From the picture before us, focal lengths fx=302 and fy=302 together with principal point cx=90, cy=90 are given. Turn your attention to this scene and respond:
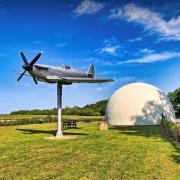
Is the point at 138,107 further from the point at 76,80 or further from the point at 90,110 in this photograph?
the point at 90,110

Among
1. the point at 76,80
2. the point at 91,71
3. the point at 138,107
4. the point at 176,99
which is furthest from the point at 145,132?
the point at 176,99

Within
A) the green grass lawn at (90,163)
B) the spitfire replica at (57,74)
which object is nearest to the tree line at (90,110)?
the spitfire replica at (57,74)

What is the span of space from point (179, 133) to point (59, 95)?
11.4m

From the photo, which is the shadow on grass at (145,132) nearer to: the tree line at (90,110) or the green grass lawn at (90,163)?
the green grass lawn at (90,163)

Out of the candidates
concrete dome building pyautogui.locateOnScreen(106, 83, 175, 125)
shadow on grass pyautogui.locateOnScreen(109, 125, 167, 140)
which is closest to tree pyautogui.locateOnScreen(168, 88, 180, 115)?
concrete dome building pyautogui.locateOnScreen(106, 83, 175, 125)

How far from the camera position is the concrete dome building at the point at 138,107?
2035 inches

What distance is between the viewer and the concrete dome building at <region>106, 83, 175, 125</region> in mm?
51688

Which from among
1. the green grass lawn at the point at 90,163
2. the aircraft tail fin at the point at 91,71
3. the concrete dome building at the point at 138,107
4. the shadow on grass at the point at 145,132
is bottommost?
the green grass lawn at the point at 90,163

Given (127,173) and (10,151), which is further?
(10,151)

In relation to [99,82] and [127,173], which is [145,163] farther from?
[99,82]

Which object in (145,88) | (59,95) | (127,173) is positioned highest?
(145,88)

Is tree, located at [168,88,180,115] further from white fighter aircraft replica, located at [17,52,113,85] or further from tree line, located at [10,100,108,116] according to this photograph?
white fighter aircraft replica, located at [17,52,113,85]

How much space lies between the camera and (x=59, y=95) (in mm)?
28547

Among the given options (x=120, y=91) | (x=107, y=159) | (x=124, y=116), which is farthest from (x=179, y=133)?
(x=120, y=91)
